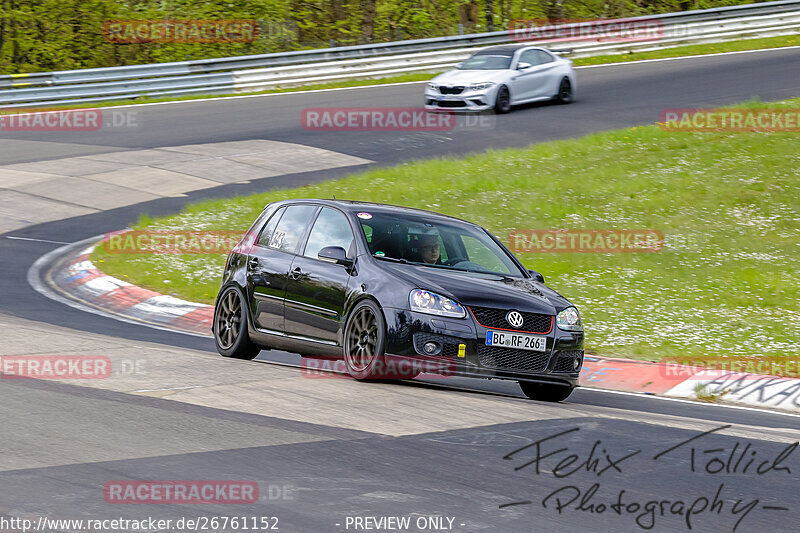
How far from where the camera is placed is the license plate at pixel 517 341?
9039 millimetres

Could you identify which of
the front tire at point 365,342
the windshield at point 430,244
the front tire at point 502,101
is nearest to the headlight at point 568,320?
the windshield at point 430,244

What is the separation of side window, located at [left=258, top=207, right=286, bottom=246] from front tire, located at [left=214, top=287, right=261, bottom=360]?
56cm

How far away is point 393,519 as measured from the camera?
542 centimetres

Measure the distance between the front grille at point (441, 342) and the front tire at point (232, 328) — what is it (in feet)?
8.30

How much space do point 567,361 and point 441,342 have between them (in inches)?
48.6

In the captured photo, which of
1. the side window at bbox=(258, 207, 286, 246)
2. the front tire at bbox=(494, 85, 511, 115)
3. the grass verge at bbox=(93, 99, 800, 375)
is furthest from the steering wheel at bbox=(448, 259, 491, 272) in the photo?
the front tire at bbox=(494, 85, 511, 115)

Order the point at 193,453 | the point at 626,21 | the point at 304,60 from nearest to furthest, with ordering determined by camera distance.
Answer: the point at 193,453 → the point at 304,60 → the point at 626,21

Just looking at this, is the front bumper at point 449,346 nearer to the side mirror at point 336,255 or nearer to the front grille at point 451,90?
the side mirror at point 336,255

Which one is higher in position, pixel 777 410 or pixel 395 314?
pixel 395 314

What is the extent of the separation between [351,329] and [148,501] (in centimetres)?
409

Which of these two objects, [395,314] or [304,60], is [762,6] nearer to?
[304,60]

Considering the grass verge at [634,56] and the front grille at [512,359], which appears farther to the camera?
the grass verge at [634,56]

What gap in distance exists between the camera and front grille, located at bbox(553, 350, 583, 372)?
9.43 metres

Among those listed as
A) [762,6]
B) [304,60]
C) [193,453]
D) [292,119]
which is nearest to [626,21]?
[762,6]
